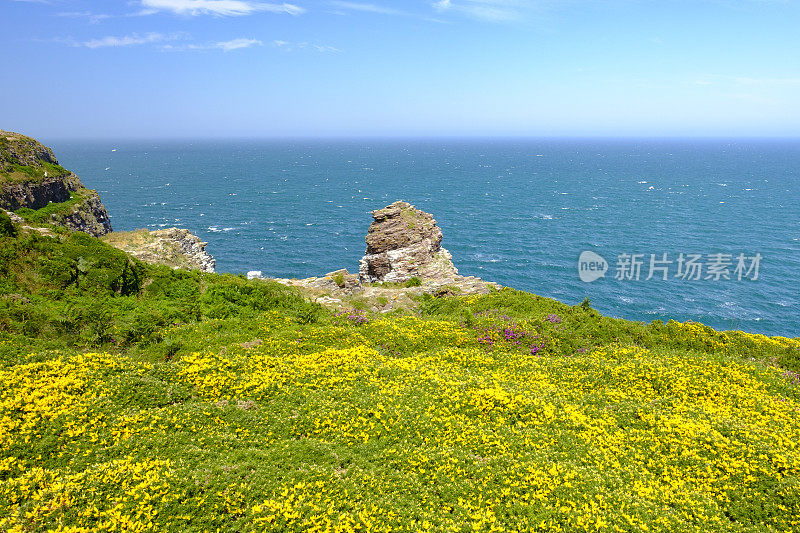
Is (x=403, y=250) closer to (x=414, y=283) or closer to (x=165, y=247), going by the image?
(x=414, y=283)

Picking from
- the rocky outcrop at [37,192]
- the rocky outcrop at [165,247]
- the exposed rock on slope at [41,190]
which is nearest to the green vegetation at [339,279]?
the rocky outcrop at [165,247]

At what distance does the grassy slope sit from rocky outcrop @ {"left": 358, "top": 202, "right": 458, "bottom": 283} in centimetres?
2154

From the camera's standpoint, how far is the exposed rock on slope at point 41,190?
51031 mm

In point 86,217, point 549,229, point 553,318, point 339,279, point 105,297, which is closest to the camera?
point 105,297

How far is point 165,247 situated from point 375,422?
50507mm

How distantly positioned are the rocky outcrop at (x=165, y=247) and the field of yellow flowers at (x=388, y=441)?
106 ft

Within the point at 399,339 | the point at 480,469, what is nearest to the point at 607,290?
the point at 399,339

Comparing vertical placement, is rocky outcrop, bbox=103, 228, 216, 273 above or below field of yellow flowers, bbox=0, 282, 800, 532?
below

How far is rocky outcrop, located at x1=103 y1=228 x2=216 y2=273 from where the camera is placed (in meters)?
50.0

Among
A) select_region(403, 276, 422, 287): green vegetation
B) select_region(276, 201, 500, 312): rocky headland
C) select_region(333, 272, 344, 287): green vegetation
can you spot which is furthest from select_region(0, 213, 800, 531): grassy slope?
select_region(333, 272, 344, 287): green vegetation

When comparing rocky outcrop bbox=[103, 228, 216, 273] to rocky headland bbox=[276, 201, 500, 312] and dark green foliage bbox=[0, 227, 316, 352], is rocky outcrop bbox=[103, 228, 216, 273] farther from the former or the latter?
dark green foliage bbox=[0, 227, 316, 352]

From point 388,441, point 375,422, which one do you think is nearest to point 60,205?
point 375,422

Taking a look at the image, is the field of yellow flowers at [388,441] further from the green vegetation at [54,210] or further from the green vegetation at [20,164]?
the green vegetation at [20,164]

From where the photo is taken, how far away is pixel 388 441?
14.3 m
